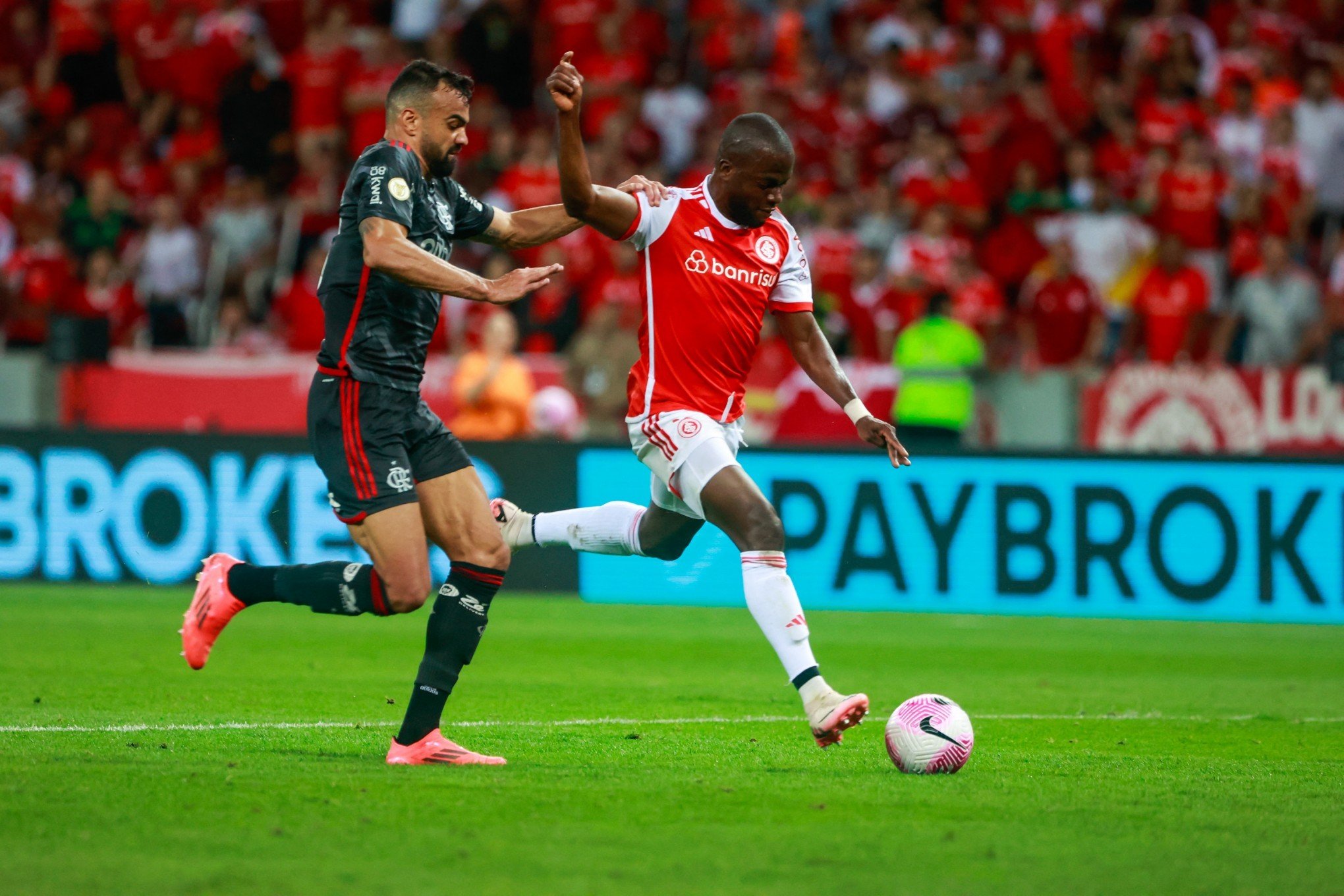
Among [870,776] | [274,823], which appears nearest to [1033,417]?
[870,776]

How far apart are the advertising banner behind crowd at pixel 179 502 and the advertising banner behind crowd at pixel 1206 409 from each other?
→ 4.18 m

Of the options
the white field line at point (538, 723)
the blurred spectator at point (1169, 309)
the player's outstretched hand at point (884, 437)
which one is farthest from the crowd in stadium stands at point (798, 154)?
the player's outstretched hand at point (884, 437)

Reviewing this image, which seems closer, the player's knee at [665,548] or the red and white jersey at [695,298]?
the red and white jersey at [695,298]

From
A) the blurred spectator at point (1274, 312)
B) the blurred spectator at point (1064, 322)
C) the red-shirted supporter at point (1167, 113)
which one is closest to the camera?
the blurred spectator at point (1274, 312)

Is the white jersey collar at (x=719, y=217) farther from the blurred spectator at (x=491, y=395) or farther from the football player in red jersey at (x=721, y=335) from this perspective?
the blurred spectator at (x=491, y=395)

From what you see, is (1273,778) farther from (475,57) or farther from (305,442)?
(475,57)

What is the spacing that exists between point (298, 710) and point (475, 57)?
12670 millimetres

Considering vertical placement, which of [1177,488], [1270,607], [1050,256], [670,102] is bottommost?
[1270,607]

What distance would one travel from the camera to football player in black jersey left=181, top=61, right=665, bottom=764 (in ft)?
20.5

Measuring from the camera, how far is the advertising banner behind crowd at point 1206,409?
44.1 ft

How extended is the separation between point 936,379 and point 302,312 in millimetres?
6124

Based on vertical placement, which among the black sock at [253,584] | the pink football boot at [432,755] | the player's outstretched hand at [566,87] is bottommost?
the pink football boot at [432,755]

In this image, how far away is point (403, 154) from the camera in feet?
20.6

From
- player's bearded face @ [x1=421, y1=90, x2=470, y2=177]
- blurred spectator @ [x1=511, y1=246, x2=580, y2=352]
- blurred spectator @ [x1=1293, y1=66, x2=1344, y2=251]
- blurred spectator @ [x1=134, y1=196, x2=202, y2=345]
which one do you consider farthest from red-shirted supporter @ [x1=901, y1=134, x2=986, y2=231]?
player's bearded face @ [x1=421, y1=90, x2=470, y2=177]
